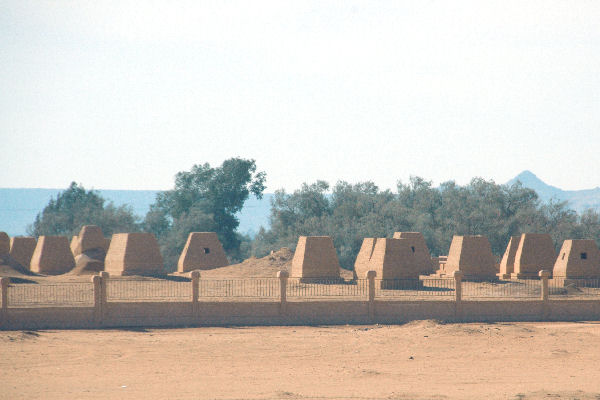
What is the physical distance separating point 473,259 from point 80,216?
44348 millimetres

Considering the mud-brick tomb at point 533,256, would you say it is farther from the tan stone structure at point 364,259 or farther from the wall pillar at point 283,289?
the wall pillar at point 283,289

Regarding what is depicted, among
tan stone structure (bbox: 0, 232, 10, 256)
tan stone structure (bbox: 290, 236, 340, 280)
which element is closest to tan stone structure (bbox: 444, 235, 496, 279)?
tan stone structure (bbox: 290, 236, 340, 280)

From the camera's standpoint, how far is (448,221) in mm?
48750

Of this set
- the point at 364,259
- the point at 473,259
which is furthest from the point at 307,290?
the point at 473,259

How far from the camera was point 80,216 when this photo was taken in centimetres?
6544

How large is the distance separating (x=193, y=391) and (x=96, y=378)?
7.89ft

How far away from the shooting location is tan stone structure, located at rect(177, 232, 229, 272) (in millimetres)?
35500

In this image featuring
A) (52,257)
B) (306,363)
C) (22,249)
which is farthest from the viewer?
(22,249)

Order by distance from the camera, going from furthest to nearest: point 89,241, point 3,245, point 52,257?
point 89,241
point 52,257
point 3,245

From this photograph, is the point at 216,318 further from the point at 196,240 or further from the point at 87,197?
the point at 87,197

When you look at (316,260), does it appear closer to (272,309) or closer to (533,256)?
(272,309)

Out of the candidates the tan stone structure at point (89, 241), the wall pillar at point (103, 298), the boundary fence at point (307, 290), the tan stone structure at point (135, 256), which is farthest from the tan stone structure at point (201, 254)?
the wall pillar at point (103, 298)

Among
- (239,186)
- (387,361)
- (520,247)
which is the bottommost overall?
(387,361)

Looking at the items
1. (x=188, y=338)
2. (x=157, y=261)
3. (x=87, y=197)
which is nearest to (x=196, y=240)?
(x=157, y=261)
